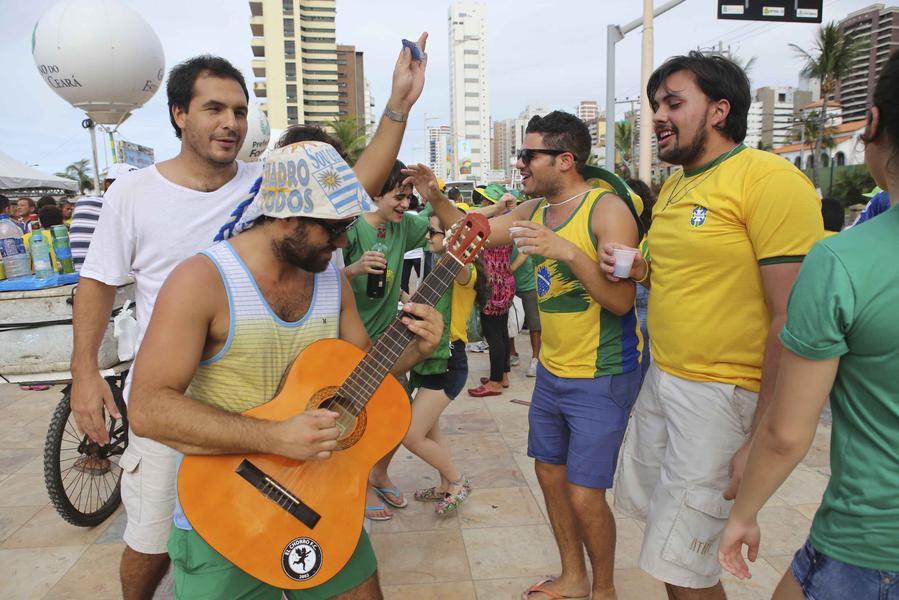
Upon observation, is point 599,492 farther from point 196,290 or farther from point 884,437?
point 196,290

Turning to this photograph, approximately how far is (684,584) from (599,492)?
1.97 ft

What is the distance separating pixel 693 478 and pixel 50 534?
3712mm

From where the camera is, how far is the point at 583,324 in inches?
109

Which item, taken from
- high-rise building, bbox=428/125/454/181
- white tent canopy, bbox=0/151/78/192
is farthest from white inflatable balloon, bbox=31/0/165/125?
high-rise building, bbox=428/125/454/181

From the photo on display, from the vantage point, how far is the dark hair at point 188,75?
245 centimetres

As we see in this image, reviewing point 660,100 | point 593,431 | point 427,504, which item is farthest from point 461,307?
point 660,100

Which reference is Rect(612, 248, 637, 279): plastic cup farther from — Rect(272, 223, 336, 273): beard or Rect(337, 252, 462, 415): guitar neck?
Rect(272, 223, 336, 273): beard

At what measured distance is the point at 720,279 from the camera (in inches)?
83.3

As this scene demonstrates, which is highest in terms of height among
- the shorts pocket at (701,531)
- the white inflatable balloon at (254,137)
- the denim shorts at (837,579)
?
the white inflatable balloon at (254,137)

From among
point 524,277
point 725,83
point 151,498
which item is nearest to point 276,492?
point 151,498

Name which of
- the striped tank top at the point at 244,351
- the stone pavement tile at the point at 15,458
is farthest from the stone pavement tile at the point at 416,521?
the stone pavement tile at the point at 15,458

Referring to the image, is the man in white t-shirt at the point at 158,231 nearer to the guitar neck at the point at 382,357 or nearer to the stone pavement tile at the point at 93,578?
the guitar neck at the point at 382,357

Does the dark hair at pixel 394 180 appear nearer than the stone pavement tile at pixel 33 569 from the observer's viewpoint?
No

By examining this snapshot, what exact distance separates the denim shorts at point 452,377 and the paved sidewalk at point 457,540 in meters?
0.75
